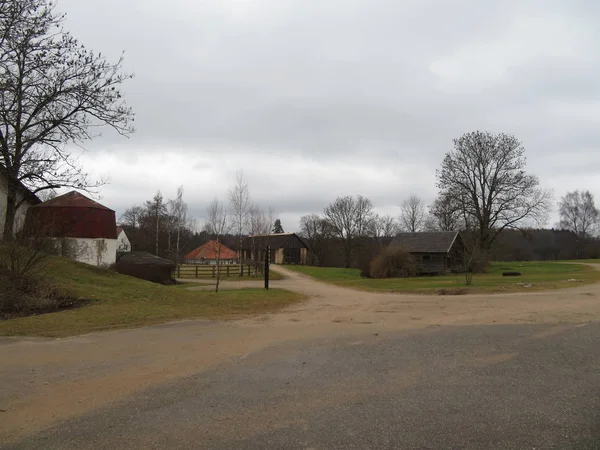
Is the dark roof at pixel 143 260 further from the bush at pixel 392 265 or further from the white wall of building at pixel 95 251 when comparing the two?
the bush at pixel 392 265

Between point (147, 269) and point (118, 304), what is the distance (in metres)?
14.6

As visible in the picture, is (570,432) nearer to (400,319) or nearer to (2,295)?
(400,319)

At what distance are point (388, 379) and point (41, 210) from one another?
3085 cm

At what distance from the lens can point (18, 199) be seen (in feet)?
95.2

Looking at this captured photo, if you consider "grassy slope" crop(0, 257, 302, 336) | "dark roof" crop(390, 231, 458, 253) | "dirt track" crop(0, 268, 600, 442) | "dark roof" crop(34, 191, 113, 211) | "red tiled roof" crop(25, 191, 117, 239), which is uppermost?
"dark roof" crop(34, 191, 113, 211)

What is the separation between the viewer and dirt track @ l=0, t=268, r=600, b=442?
5730 millimetres

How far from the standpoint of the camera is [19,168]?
60.4 ft

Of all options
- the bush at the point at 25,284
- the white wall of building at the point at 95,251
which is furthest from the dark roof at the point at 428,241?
the bush at the point at 25,284

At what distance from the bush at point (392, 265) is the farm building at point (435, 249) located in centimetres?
648

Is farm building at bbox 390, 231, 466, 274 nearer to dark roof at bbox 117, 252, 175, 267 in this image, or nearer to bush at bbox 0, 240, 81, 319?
dark roof at bbox 117, 252, 175, 267

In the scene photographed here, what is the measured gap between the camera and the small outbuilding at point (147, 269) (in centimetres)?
2783

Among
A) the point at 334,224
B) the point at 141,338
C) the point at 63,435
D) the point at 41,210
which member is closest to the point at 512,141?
the point at 334,224

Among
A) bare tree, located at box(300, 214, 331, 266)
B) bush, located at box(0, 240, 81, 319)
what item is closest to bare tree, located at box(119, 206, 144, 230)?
bare tree, located at box(300, 214, 331, 266)

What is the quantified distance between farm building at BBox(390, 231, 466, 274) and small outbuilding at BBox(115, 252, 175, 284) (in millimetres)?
24587
